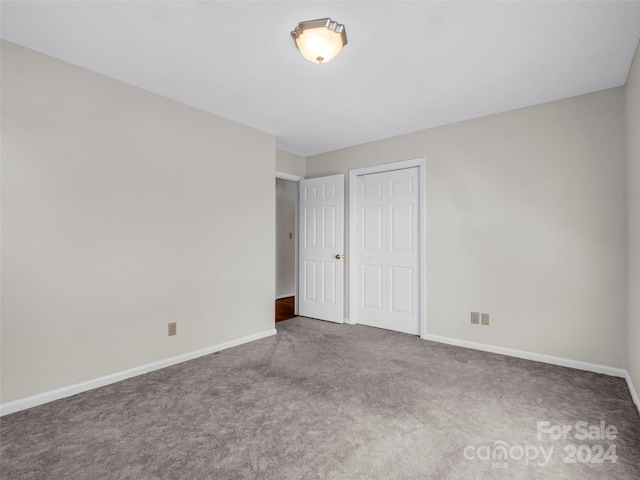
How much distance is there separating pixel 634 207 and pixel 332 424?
2.65 meters

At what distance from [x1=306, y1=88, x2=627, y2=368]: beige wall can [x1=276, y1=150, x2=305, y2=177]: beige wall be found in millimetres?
1804

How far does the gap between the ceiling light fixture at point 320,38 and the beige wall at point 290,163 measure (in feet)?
8.69

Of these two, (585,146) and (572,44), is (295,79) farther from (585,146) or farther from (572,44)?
(585,146)

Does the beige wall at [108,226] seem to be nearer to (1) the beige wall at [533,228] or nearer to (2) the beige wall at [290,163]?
(2) the beige wall at [290,163]

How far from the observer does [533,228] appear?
3.21 metres

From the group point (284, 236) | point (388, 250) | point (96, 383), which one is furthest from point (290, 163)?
point (96, 383)

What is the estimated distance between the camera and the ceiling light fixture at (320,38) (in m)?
1.99

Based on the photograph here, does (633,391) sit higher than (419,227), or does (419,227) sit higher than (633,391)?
(419,227)

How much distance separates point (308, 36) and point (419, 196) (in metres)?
2.48

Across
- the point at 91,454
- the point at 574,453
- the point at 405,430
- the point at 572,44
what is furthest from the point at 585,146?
the point at 91,454

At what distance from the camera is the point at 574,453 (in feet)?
5.93

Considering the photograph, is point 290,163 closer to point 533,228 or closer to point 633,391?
point 533,228

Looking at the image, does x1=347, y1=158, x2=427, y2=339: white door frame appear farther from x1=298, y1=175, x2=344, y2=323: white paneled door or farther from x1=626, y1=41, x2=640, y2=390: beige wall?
x1=626, y1=41, x2=640, y2=390: beige wall

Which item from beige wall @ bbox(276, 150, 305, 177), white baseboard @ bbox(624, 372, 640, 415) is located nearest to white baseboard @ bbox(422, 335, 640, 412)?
white baseboard @ bbox(624, 372, 640, 415)
